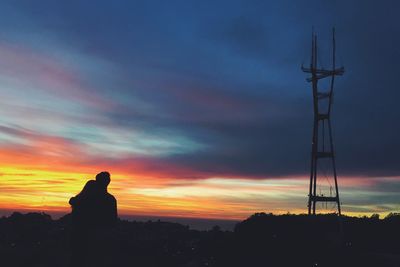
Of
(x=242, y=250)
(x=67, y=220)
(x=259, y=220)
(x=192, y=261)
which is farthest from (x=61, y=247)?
(x=259, y=220)

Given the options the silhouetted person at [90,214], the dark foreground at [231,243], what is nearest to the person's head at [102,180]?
the silhouetted person at [90,214]

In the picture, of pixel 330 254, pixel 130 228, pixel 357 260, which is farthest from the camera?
pixel 130 228

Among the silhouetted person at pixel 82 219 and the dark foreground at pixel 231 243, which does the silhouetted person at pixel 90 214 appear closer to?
the silhouetted person at pixel 82 219

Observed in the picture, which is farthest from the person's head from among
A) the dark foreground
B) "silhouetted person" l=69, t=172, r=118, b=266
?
the dark foreground

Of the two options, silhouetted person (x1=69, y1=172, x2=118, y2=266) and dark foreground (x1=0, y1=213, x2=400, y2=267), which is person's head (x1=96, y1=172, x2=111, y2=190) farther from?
dark foreground (x1=0, y1=213, x2=400, y2=267)

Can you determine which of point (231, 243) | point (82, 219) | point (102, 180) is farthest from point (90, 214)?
point (231, 243)

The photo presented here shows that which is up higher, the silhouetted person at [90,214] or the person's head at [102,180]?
the person's head at [102,180]

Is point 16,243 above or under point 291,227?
→ under

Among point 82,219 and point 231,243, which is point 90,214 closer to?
point 82,219

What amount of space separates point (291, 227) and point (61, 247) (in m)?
14.8

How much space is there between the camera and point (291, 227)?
31328 millimetres

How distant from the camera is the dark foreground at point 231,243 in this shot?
74.6ft

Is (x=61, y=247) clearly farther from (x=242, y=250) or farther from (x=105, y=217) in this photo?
(x=105, y=217)

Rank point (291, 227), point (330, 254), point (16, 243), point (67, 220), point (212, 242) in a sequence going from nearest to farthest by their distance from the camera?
point (330, 254) < point (212, 242) < point (16, 243) < point (291, 227) < point (67, 220)
